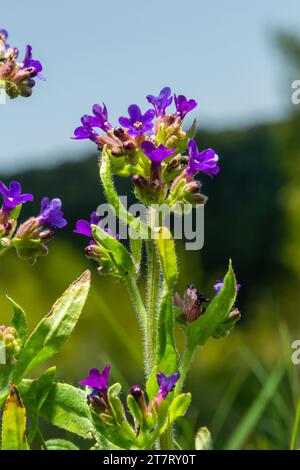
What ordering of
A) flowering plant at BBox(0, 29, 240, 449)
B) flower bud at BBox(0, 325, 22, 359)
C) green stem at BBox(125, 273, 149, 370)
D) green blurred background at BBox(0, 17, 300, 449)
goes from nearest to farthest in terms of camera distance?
flowering plant at BBox(0, 29, 240, 449) → flower bud at BBox(0, 325, 22, 359) → green stem at BBox(125, 273, 149, 370) → green blurred background at BBox(0, 17, 300, 449)

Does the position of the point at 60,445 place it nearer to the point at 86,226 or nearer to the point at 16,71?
the point at 86,226

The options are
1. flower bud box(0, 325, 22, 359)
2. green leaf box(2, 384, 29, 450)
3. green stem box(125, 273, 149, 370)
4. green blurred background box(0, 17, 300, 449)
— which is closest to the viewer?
green leaf box(2, 384, 29, 450)

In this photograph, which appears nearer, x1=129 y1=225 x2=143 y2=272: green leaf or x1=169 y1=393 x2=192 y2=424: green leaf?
x1=169 y1=393 x2=192 y2=424: green leaf

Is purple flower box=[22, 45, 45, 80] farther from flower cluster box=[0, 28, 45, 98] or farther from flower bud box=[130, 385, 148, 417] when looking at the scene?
flower bud box=[130, 385, 148, 417]

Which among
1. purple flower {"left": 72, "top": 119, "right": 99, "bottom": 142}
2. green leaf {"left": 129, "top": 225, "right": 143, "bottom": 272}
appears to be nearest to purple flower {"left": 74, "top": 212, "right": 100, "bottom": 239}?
green leaf {"left": 129, "top": 225, "right": 143, "bottom": 272}

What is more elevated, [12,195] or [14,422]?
[12,195]

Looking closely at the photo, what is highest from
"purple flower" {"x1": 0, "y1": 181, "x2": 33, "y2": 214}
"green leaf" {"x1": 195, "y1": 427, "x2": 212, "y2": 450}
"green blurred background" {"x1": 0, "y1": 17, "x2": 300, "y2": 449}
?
"purple flower" {"x1": 0, "y1": 181, "x2": 33, "y2": 214}

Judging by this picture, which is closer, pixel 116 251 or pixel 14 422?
pixel 14 422

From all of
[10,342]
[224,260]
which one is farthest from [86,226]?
[224,260]

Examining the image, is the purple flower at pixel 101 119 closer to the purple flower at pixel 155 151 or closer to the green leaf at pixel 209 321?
the purple flower at pixel 155 151
